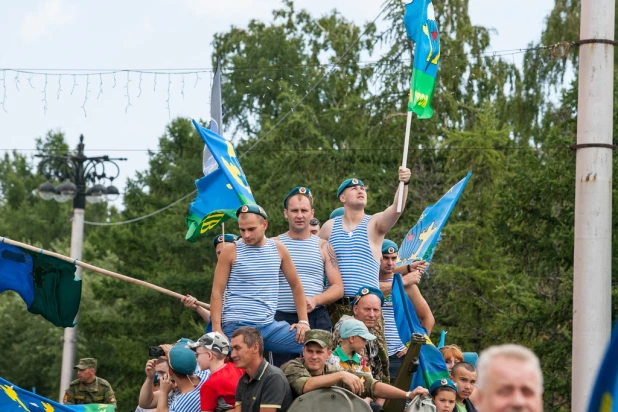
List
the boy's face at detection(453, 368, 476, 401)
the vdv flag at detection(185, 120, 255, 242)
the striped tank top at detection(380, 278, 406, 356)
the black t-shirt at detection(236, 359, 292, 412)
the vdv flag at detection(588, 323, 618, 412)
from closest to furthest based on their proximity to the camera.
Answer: the vdv flag at detection(588, 323, 618, 412), the black t-shirt at detection(236, 359, 292, 412), the boy's face at detection(453, 368, 476, 401), the striped tank top at detection(380, 278, 406, 356), the vdv flag at detection(185, 120, 255, 242)

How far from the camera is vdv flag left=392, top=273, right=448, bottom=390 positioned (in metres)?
8.55

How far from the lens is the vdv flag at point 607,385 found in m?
3.40

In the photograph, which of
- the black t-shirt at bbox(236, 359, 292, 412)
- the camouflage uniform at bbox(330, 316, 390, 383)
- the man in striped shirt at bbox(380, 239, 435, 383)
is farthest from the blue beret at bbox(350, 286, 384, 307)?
the black t-shirt at bbox(236, 359, 292, 412)

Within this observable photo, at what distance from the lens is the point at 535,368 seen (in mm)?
3711

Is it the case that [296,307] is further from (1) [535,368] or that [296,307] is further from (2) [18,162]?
(2) [18,162]

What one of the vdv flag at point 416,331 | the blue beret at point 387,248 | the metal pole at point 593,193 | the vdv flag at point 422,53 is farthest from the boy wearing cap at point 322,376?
the metal pole at point 593,193

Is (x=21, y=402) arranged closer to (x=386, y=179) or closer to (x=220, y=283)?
(x=220, y=283)

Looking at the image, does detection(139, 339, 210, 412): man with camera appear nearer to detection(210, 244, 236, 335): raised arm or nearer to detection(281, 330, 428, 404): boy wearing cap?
detection(210, 244, 236, 335): raised arm

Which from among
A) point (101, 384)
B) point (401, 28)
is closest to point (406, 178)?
point (101, 384)

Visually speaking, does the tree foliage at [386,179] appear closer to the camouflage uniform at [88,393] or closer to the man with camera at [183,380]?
the camouflage uniform at [88,393]

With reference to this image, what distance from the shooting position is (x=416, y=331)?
9.24 meters

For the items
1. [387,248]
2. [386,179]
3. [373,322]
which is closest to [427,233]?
[387,248]

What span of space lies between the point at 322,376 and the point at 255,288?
1.28m

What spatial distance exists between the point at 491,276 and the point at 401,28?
251 inches
